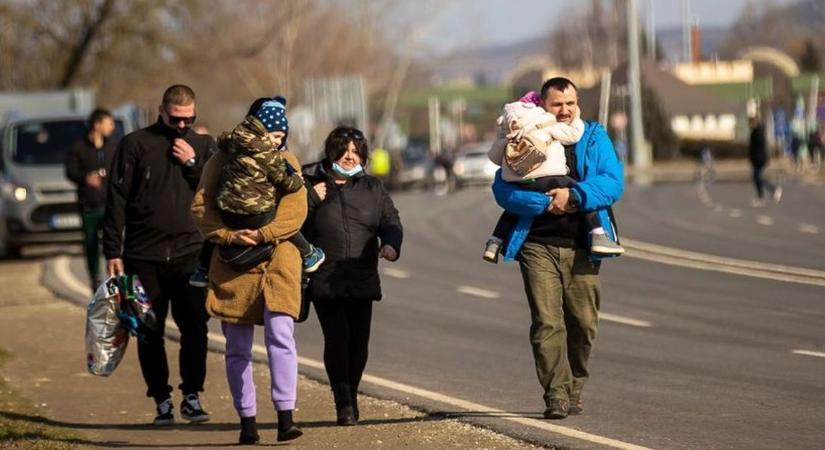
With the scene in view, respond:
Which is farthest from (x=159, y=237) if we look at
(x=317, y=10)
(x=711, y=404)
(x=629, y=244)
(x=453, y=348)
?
(x=317, y=10)

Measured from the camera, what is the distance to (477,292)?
775 inches

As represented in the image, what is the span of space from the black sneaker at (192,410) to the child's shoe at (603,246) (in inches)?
93.2

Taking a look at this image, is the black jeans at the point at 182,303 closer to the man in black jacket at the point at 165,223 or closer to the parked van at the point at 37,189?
the man in black jacket at the point at 165,223

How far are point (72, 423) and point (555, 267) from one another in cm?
298

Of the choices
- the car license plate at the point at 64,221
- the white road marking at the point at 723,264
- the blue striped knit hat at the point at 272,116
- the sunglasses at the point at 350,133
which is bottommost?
the white road marking at the point at 723,264

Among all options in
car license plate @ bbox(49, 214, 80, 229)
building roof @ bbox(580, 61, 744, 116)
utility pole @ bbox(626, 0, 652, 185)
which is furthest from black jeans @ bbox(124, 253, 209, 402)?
building roof @ bbox(580, 61, 744, 116)

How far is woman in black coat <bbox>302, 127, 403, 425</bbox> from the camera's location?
31.6 feet

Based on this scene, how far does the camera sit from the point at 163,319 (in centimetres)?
1040

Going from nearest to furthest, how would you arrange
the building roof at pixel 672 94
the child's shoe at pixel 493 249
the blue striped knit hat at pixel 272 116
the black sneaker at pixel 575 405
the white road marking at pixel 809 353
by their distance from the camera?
the blue striped knit hat at pixel 272 116
the child's shoe at pixel 493 249
the black sneaker at pixel 575 405
the white road marking at pixel 809 353
the building roof at pixel 672 94

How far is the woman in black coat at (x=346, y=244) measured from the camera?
962cm

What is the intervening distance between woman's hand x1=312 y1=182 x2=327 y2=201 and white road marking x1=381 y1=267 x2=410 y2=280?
12592 millimetres

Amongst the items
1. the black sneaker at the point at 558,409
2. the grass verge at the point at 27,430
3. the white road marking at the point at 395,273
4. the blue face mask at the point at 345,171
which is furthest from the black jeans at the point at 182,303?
the white road marking at the point at 395,273

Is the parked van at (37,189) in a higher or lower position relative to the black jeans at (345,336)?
lower

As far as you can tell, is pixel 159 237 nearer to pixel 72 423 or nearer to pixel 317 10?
pixel 72 423
